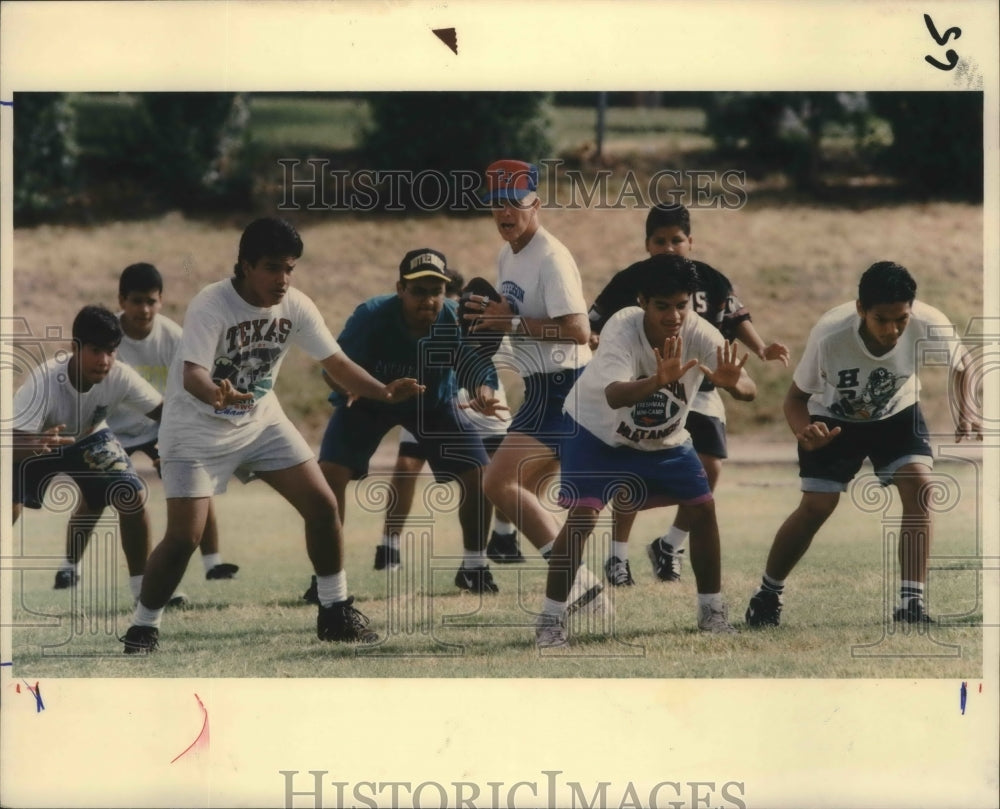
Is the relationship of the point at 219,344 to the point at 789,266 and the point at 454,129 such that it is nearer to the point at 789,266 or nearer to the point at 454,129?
the point at 454,129

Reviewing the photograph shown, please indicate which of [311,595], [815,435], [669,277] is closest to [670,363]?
[669,277]

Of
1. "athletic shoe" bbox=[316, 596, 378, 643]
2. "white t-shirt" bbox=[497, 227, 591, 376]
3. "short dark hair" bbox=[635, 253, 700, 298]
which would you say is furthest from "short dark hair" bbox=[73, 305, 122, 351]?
"short dark hair" bbox=[635, 253, 700, 298]

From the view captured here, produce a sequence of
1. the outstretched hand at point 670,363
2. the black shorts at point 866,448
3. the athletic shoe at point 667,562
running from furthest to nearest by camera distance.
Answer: the athletic shoe at point 667,562 < the black shorts at point 866,448 < the outstretched hand at point 670,363

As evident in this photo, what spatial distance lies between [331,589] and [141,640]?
0.90 m

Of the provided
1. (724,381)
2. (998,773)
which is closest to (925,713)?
(998,773)

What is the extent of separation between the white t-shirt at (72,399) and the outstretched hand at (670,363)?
2.78 m

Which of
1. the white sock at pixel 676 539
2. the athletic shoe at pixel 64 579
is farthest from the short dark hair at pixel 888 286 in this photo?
the athletic shoe at pixel 64 579

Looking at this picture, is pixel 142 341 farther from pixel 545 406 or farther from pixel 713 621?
pixel 713 621

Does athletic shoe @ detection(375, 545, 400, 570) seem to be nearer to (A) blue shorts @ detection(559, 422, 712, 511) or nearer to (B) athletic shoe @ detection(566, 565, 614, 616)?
(B) athletic shoe @ detection(566, 565, 614, 616)

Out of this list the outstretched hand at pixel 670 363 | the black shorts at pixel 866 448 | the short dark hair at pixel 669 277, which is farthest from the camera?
the black shorts at pixel 866 448

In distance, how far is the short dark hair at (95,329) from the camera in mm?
7734

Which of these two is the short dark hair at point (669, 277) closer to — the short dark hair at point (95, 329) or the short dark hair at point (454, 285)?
the short dark hair at point (454, 285)

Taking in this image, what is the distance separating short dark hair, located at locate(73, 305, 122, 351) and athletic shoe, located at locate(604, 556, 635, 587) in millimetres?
2794

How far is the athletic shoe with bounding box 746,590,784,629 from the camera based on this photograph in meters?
7.40
